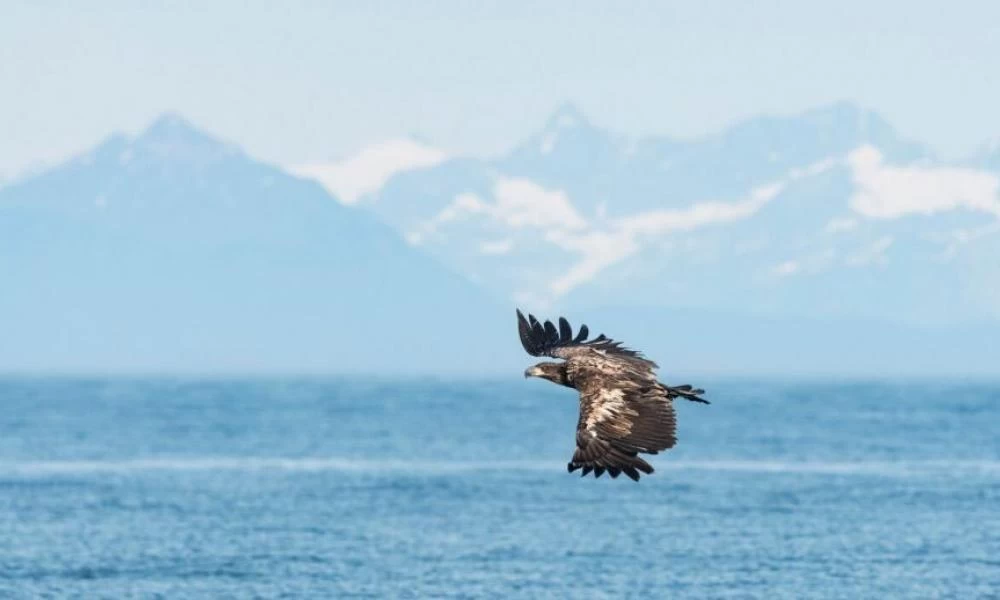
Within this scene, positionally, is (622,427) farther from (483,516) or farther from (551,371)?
(483,516)

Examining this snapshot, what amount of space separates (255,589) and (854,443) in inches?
2595

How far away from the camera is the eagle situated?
23.4 m

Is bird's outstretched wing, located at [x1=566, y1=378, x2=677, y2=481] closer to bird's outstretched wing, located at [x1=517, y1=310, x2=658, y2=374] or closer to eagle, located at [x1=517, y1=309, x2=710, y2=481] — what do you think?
eagle, located at [x1=517, y1=309, x2=710, y2=481]

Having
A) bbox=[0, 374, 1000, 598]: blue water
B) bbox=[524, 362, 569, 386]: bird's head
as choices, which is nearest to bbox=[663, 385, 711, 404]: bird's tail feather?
bbox=[524, 362, 569, 386]: bird's head

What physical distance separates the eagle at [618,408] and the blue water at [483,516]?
2361 centimetres

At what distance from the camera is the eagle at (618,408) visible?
2339cm

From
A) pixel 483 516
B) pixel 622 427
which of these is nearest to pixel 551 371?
pixel 622 427

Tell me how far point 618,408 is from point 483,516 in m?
43.2

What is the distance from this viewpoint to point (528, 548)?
57406 millimetres

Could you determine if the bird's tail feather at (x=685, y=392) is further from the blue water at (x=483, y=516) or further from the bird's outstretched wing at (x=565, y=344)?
the blue water at (x=483, y=516)

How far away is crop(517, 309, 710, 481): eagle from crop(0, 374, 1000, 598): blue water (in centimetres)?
2361

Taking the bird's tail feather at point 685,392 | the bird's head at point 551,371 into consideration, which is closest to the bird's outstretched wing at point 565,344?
the bird's head at point 551,371

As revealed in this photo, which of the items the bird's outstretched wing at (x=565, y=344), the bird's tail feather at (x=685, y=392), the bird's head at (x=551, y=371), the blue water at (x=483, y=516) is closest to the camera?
the bird's tail feather at (x=685, y=392)

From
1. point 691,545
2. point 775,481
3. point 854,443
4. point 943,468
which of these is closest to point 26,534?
point 691,545
